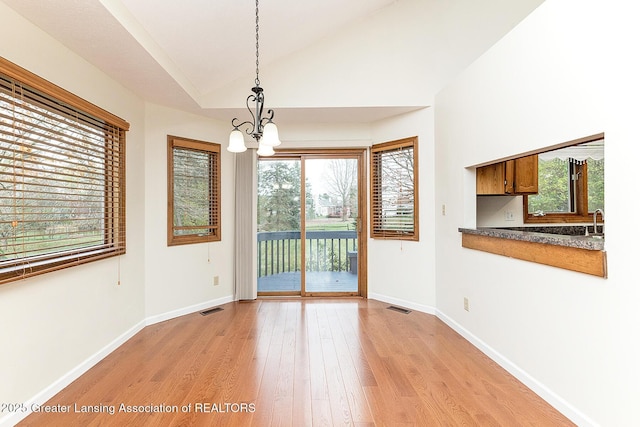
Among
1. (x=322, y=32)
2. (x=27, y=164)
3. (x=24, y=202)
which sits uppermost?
(x=322, y=32)

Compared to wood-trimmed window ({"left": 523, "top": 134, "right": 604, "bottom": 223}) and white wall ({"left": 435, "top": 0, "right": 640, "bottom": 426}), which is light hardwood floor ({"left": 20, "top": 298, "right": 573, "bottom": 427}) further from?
wood-trimmed window ({"left": 523, "top": 134, "right": 604, "bottom": 223})

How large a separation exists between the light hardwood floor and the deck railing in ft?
4.30

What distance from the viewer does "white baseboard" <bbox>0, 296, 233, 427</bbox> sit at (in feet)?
6.36

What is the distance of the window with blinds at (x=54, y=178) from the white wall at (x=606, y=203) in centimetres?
333

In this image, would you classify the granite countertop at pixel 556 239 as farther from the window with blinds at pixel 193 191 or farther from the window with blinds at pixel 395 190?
the window with blinds at pixel 193 191

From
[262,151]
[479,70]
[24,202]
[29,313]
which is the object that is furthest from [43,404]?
[479,70]

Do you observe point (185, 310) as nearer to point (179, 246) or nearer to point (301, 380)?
point (179, 246)

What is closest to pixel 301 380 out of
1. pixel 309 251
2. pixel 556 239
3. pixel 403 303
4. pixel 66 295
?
pixel 66 295

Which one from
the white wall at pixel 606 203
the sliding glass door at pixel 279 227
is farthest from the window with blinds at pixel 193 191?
the white wall at pixel 606 203

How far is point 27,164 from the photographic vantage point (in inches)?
83.1

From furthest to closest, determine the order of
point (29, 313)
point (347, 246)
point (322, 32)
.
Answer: point (347, 246), point (322, 32), point (29, 313)

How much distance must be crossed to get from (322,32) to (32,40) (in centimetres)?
273

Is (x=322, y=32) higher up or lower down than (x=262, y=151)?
higher up

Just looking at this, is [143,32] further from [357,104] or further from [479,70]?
[479,70]
